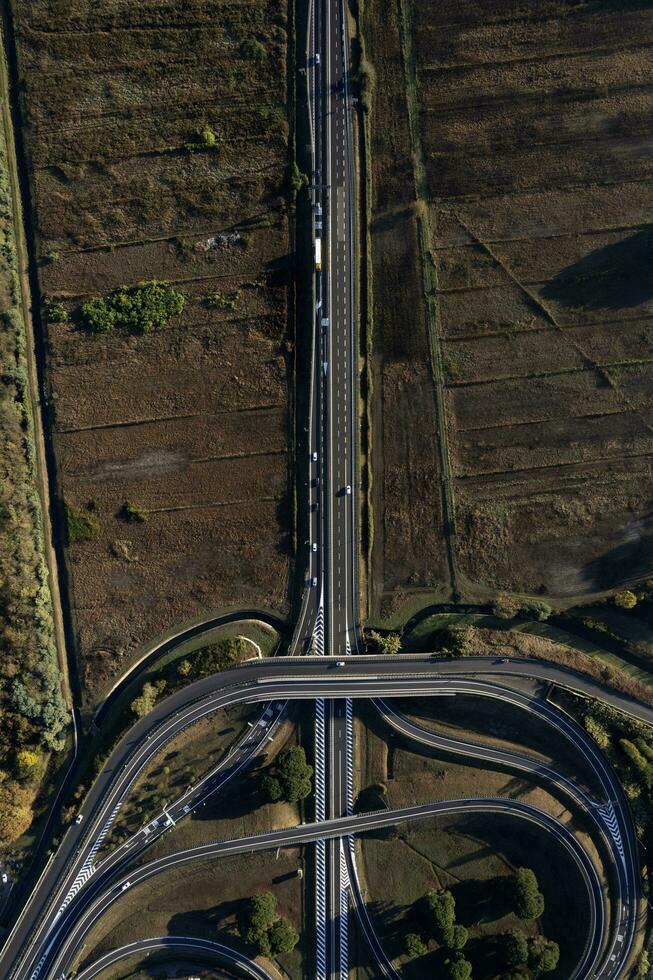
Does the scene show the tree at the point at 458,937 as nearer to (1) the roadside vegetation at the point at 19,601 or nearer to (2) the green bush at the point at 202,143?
(1) the roadside vegetation at the point at 19,601

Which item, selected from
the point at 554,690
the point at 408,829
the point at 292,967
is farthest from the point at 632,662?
the point at 292,967

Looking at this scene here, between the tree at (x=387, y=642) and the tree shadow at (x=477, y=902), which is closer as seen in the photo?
the tree shadow at (x=477, y=902)

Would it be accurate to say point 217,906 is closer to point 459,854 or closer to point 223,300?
point 459,854

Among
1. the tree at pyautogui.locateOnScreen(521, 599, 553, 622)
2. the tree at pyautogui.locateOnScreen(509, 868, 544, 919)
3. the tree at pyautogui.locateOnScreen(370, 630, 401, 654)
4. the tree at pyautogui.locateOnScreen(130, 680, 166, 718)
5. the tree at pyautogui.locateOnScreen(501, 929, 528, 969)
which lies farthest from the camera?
the tree at pyautogui.locateOnScreen(521, 599, 553, 622)

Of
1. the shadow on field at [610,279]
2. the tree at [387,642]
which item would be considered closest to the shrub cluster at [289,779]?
the tree at [387,642]

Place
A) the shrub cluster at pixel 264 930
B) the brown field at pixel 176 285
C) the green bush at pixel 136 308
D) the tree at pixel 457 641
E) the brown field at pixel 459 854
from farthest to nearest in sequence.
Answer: the brown field at pixel 176 285, the green bush at pixel 136 308, the tree at pixel 457 641, the brown field at pixel 459 854, the shrub cluster at pixel 264 930

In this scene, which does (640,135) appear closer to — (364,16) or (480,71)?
(480,71)

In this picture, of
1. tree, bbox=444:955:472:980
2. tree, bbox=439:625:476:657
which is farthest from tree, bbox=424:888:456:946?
tree, bbox=439:625:476:657

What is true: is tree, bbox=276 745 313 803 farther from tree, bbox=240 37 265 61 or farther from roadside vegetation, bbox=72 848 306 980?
tree, bbox=240 37 265 61
